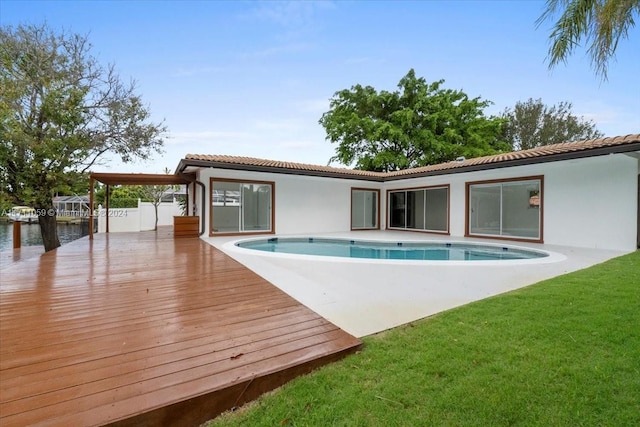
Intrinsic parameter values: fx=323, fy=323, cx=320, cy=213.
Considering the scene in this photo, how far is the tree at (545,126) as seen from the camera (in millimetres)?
27750

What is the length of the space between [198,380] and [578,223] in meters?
11.7

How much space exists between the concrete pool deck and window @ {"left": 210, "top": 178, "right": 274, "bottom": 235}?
4954 mm

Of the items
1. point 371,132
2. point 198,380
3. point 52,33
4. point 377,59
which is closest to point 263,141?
point 371,132

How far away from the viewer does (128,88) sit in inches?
648

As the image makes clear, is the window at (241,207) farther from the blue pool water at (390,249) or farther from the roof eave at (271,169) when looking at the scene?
the blue pool water at (390,249)

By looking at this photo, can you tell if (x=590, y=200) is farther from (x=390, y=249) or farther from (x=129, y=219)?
(x=129, y=219)

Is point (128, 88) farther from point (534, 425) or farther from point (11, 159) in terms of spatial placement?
point (534, 425)

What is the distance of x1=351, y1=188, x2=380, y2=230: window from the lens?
16.2 metres

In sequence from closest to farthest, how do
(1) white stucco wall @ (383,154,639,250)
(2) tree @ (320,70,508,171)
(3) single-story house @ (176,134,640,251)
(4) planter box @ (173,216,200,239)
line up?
(1) white stucco wall @ (383,154,639,250)
(3) single-story house @ (176,134,640,251)
(4) planter box @ (173,216,200,239)
(2) tree @ (320,70,508,171)

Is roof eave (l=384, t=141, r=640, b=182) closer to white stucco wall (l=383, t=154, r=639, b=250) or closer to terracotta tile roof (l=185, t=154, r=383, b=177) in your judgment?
white stucco wall (l=383, t=154, r=639, b=250)

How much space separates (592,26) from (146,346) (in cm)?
774

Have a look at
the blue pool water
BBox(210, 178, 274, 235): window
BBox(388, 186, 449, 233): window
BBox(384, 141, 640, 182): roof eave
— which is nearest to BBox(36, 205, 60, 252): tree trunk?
BBox(210, 178, 274, 235): window

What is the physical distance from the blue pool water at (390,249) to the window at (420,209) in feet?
10.8

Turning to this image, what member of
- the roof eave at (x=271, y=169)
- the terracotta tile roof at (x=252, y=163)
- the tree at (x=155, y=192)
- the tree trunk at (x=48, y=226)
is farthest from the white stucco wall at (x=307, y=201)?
the tree at (x=155, y=192)
